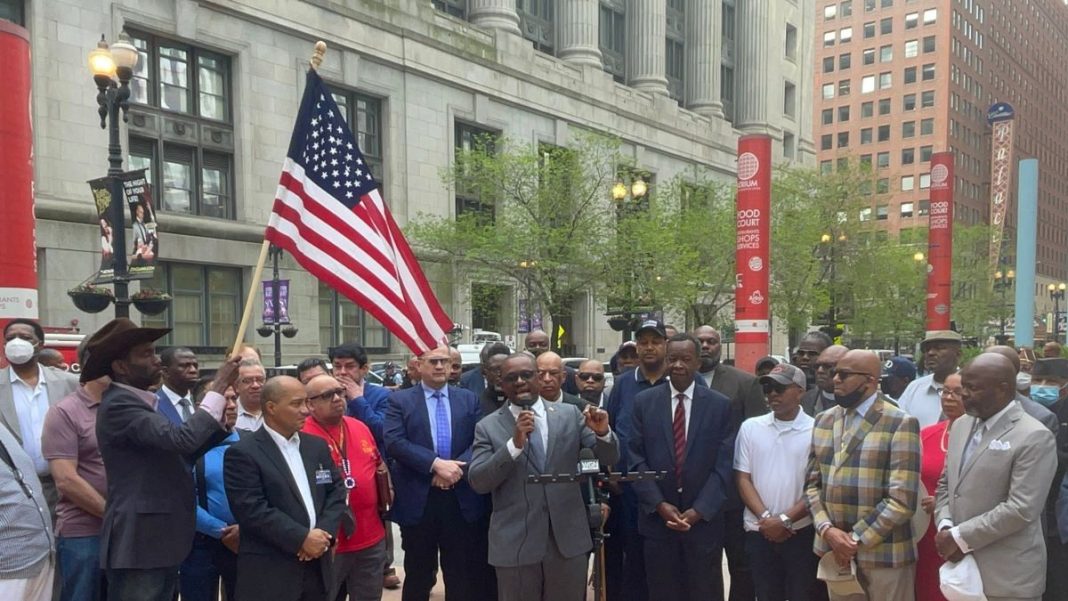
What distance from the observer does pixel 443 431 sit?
672 cm

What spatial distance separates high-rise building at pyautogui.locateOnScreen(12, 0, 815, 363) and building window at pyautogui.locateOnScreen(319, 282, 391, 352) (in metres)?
0.08

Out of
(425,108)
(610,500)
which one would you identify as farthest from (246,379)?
(425,108)

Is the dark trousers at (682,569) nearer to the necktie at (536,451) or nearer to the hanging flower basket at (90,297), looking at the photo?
the necktie at (536,451)

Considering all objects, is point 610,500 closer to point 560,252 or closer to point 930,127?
point 560,252

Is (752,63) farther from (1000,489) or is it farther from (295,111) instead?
(1000,489)

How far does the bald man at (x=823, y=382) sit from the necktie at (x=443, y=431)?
9.76 feet

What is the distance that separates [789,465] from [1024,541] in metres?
1.53

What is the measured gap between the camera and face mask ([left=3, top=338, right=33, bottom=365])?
5824 mm

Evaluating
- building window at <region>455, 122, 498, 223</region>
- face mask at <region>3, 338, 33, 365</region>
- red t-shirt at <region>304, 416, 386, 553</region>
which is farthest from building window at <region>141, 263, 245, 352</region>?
red t-shirt at <region>304, 416, 386, 553</region>

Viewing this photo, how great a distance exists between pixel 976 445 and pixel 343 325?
2862cm

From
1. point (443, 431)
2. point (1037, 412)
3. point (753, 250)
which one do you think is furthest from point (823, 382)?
point (753, 250)

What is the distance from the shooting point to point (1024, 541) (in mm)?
4711

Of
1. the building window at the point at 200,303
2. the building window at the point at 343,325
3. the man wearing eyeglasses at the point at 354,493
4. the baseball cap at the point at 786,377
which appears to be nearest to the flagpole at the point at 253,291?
the man wearing eyeglasses at the point at 354,493

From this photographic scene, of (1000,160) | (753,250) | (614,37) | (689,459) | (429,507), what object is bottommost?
(429,507)
